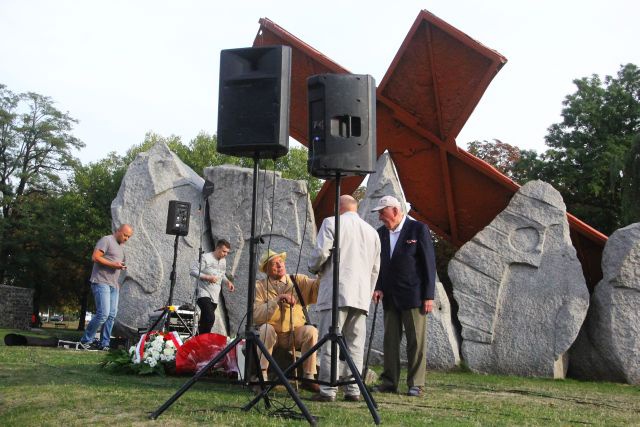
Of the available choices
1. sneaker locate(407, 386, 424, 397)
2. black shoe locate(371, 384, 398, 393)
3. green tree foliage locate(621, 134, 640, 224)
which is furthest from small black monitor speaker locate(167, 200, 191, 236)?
green tree foliage locate(621, 134, 640, 224)

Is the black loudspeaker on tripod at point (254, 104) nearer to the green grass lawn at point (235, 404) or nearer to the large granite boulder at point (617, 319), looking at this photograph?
the green grass lawn at point (235, 404)

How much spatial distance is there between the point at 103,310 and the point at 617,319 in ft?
23.1

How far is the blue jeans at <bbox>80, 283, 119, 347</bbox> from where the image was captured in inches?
364

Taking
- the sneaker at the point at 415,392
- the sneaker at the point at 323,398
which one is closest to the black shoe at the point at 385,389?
the sneaker at the point at 415,392

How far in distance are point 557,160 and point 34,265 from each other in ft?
76.6

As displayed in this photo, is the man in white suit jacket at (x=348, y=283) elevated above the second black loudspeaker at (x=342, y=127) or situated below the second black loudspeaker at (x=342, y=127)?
below

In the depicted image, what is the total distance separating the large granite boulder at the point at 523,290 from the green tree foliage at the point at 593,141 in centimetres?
1296

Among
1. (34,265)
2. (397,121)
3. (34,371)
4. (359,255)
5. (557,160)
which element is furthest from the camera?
(34,265)

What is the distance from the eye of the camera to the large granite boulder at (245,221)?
11773mm

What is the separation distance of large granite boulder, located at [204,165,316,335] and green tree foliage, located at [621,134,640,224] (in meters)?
6.78

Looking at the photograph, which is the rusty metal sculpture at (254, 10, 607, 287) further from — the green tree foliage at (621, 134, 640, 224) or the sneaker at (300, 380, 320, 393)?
the sneaker at (300, 380, 320, 393)

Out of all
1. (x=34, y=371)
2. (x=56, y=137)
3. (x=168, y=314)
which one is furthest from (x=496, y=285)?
(x=56, y=137)

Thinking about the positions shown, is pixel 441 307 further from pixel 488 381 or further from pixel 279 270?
pixel 279 270

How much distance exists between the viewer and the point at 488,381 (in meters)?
7.73
